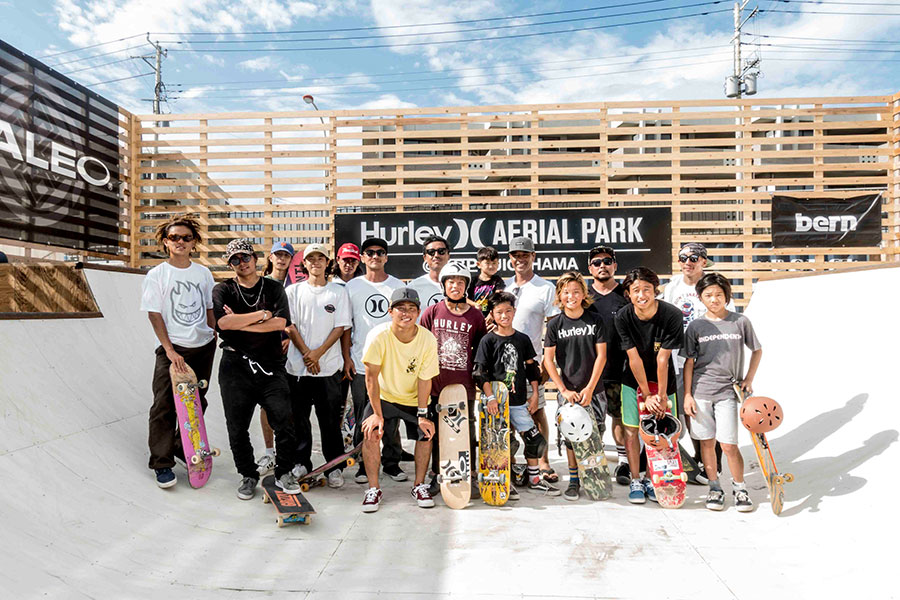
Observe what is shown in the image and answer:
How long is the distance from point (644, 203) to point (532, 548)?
6.14m

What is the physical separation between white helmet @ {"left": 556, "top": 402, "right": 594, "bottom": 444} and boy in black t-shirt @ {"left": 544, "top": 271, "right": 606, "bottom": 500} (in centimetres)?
6

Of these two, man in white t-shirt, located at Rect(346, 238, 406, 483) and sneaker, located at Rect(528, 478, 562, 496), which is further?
man in white t-shirt, located at Rect(346, 238, 406, 483)

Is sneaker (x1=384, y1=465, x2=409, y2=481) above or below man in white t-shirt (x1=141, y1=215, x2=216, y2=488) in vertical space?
below

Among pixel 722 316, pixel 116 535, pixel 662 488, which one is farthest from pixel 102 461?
pixel 722 316

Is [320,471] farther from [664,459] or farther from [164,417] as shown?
[664,459]

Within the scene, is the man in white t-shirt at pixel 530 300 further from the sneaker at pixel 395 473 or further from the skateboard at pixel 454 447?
the sneaker at pixel 395 473

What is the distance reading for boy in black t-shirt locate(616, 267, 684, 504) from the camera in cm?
372

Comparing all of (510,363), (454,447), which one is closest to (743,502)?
(510,363)

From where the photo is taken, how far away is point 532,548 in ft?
9.77

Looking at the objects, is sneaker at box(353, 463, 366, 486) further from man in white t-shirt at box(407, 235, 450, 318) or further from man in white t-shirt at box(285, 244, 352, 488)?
man in white t-shirt at box(407, 235, 450, 318)

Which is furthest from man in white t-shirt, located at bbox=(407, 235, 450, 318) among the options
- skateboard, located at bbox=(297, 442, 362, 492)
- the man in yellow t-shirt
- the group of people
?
skateboard, located at bbox=(297, 442, 362, 492)

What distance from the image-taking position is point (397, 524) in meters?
3.35

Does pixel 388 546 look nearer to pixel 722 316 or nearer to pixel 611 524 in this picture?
pixel 611 524

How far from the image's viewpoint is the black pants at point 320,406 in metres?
4.08
